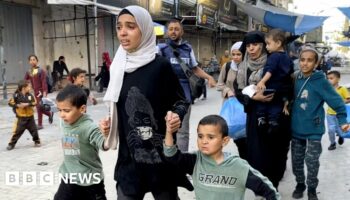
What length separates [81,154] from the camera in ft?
9.87

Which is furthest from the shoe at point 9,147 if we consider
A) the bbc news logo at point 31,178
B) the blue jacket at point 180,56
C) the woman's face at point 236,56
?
the woman's face at point 236,56

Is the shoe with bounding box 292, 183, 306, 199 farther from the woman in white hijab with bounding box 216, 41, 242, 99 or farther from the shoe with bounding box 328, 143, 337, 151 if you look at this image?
the shoe with bounding box 328, 143, 337, 151

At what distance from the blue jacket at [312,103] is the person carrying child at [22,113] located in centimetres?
446

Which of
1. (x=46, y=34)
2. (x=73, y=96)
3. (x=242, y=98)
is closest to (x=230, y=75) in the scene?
(x=242, y=98)

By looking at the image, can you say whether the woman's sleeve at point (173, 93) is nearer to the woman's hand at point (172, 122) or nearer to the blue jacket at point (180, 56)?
the woman's hand at point (172, 122)

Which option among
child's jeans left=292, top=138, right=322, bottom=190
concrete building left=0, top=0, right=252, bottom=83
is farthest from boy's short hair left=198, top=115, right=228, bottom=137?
concrete building left=0, top=0, right=252, bottom=83

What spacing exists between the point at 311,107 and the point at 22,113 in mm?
4713

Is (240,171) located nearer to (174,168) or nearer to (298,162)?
(174,168)

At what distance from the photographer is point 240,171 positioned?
2.30 meters

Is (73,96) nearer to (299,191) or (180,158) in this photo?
(180,158)

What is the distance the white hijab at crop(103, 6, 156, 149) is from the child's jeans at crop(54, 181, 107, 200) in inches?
30.5

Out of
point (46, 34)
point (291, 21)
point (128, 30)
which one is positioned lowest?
point (128, 30)

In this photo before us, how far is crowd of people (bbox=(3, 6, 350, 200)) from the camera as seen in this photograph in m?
2.34

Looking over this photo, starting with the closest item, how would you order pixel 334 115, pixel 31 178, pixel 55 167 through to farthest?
pixel 31 178, pixel 55 167, pixel 334 115
